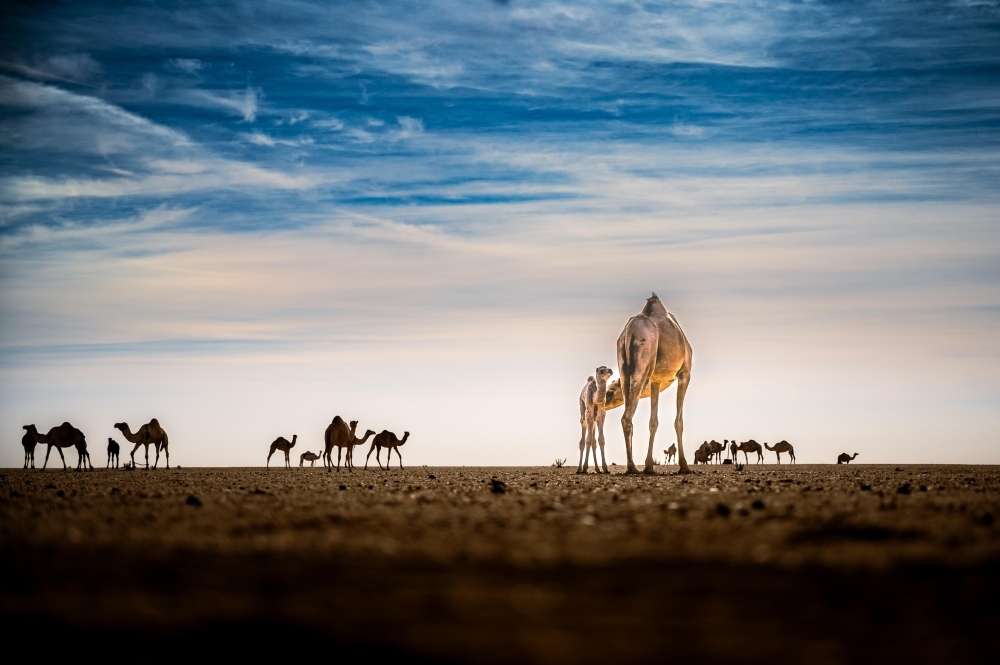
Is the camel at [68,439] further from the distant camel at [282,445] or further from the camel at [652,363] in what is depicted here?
the camel at [652,363]

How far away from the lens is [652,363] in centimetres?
2584

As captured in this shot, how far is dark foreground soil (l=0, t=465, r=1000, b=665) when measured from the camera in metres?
3.86

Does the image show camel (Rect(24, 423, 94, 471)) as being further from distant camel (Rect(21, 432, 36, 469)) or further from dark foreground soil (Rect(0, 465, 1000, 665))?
dark foreground soil (Rect(0, 465, 1000, 665))

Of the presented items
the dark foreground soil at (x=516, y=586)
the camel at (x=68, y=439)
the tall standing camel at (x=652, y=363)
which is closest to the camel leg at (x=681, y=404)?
the tall standing camel at (x=652, y=363)

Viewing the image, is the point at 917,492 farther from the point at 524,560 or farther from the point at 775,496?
the point at 524,560

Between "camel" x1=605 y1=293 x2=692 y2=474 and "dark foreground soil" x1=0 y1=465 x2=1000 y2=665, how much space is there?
54.5 ft

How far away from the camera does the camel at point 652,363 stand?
25547 mm

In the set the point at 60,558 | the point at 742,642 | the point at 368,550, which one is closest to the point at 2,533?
the point at 60,558

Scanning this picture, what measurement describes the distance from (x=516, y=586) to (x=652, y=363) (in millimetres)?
21317

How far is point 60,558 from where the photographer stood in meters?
6.29

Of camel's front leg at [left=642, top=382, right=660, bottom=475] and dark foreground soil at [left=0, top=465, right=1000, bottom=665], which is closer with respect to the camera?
dark foreground soil at [left=0, top=465, right=1000, bottom=665]

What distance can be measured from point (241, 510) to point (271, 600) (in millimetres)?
5583

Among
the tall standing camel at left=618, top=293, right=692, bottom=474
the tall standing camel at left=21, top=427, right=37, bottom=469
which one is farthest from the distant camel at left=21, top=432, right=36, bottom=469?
the tall standing camel at left=618, top=293, right=692, bottom=474

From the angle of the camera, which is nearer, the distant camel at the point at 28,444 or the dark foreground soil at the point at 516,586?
the dark foreground soil at the point at 516,586
